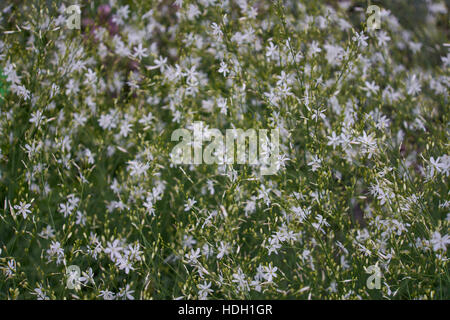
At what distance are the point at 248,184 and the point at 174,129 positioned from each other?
30.8 inches

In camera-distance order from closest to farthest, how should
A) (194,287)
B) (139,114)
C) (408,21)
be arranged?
(194,287) < (139,114) < (408,21)

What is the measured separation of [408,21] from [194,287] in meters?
3.73

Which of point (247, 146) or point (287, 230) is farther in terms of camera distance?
point (247, 146)

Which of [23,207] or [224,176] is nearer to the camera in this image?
[23,207]

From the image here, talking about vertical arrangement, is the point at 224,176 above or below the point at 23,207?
above

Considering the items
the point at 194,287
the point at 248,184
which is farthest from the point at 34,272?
the point at 248,184

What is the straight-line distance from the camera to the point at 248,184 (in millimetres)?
2998

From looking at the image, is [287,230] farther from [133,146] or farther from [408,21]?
[408,21]

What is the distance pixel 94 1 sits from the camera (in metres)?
3.87
